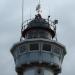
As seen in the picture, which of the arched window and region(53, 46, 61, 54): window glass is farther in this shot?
region(53, 46, 61, 54): window glass

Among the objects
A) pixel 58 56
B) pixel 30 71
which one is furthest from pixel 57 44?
pixel 30 71

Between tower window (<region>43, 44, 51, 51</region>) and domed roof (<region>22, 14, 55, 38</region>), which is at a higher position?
domed roof (<region>22, 14, 55, 38</region>)

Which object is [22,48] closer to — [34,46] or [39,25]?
[34,46]

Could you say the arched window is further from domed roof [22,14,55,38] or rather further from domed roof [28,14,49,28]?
domed roof [28,14,49,28]

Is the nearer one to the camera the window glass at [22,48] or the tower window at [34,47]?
the tower window at [34,47]

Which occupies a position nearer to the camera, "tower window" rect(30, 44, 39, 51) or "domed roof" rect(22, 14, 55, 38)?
"tower window" rect(30, 44, 39, 51)

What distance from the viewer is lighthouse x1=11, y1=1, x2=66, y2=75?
52188 mm

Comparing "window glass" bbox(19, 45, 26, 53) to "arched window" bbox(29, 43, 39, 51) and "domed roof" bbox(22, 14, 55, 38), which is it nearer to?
"arched window" bbox(29, 43, 39, 51)

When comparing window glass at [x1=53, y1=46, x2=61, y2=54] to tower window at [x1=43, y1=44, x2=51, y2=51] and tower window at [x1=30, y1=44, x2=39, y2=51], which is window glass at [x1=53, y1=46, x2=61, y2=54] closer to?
tower window at [x1=43, y1=44, x2=51, y2=51]

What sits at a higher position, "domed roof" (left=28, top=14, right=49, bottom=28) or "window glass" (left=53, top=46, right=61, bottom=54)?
"domed roof" (left=28, top=14, right=49, bottom=28)

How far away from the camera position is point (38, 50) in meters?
52.5

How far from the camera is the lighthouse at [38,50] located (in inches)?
2055

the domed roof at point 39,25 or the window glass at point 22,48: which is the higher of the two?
the domed roof at point 39,25

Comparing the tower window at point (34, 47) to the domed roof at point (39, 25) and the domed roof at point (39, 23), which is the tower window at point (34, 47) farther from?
the domed roof at point (39, 23)
